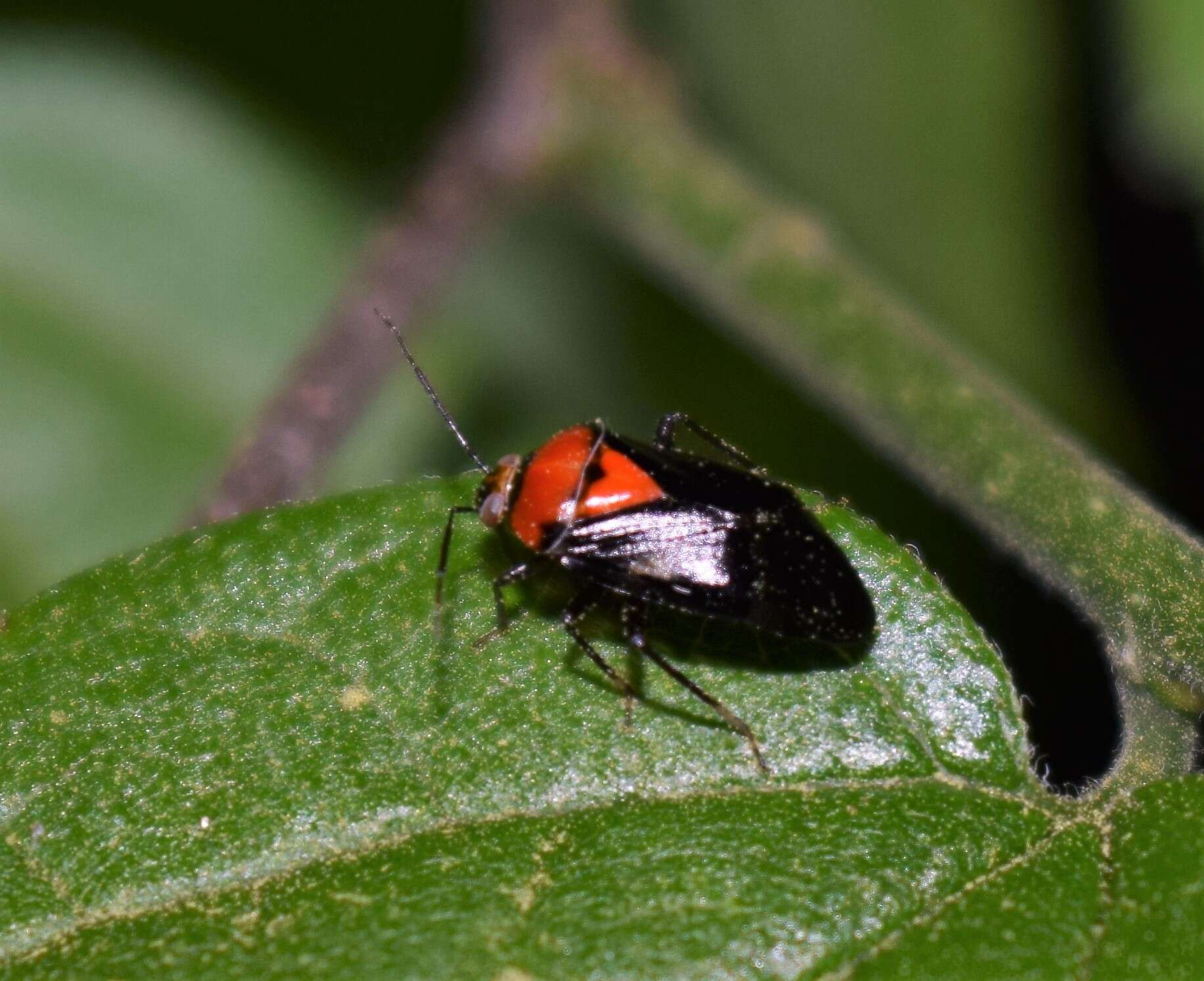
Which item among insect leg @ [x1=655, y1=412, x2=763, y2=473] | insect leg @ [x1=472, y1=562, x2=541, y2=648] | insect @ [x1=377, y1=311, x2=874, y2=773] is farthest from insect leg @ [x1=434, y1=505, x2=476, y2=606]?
insect leg @ [x1=655, y1=412, x2=763, y2=473]

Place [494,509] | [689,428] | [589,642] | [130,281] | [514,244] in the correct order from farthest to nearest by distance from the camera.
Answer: [514,244] → [130,281] → [689,428] → [494,509] → [589,642]

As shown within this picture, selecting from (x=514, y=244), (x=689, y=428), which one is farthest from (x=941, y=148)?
(x=689, y=428)

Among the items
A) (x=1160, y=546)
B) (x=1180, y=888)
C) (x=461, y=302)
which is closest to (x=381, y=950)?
(x=1180, y=888)

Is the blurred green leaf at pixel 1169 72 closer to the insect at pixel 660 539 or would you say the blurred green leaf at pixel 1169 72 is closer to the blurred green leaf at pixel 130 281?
the insect at pixel 660 539

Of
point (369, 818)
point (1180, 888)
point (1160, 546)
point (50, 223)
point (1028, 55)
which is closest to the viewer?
point (1180, 888)

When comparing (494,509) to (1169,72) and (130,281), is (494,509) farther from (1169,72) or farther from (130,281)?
(130,281)

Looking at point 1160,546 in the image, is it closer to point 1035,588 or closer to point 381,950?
point 1035,588

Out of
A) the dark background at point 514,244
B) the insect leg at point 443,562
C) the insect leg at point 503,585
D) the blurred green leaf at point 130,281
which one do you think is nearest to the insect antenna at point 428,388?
the insect leg at point 503,585
